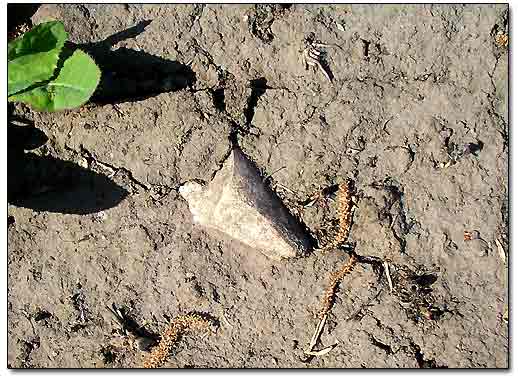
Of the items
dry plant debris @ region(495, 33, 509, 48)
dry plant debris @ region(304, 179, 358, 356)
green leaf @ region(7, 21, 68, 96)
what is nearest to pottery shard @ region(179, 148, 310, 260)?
dry plant debris @ region(304, 179, 358, 356)

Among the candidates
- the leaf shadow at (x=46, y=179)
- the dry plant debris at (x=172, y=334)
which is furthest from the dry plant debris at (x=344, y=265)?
the leaf shadow at (x=46, y=179)

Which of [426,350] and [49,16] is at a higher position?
[49,16]

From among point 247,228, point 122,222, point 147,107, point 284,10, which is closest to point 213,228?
point 247,228

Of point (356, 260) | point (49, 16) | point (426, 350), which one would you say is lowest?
point (426, 350)

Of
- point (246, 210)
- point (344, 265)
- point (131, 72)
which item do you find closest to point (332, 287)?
point (344, 265)

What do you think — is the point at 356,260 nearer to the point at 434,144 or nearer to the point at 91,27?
the point at 434,144

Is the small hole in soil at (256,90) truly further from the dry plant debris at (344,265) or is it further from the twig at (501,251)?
the twig at (501,251)
